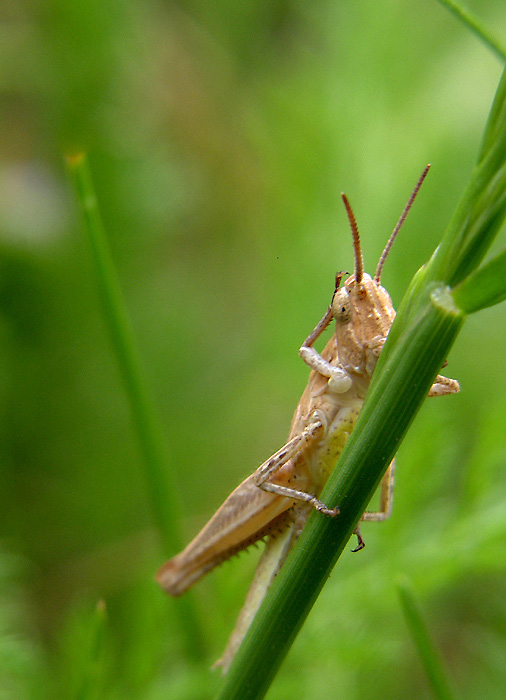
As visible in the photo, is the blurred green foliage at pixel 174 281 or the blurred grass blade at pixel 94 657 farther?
the blurred green foliage at pixel 174 281

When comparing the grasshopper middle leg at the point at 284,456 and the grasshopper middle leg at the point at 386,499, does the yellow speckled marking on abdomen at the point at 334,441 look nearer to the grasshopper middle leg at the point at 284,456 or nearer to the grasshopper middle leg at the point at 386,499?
the grasshopper middle leg at the point at 284,456

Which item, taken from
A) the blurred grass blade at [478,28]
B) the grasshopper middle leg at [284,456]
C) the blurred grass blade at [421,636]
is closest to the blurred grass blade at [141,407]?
the grasshopper middle leg at [284,456]

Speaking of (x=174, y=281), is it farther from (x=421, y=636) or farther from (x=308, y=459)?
(x=421, y=636)

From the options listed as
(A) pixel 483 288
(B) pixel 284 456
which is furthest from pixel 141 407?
(A) pixel 483 288

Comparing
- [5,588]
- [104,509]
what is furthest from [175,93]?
[5,588]

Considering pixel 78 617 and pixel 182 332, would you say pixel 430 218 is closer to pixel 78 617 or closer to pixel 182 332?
pixel 182 332

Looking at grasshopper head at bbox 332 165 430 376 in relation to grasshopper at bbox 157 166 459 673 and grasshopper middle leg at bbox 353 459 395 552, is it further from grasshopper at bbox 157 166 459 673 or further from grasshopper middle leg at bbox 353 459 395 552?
grasshopper middle leg at bbox 353 459 395 552
